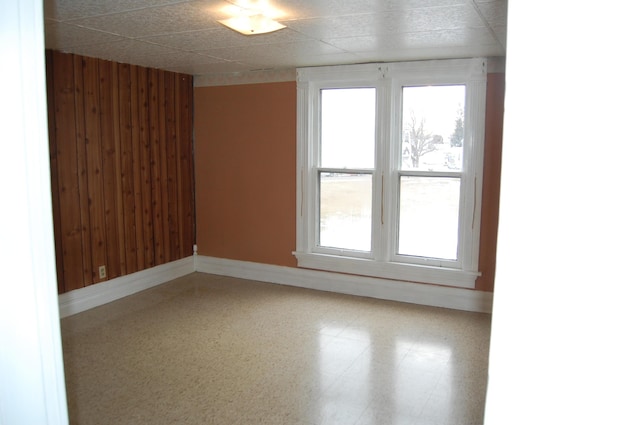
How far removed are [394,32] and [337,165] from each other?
6.34 ft

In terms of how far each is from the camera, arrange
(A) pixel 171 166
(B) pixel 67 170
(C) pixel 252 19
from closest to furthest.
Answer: (C) pixel 252 19 < (B) pixel 67 170 < (A) pixel 171 166

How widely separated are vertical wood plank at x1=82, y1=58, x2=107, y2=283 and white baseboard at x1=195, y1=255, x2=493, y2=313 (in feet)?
4.62

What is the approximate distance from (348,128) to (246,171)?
1268 mm

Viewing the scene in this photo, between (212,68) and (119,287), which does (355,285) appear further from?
(212,68)

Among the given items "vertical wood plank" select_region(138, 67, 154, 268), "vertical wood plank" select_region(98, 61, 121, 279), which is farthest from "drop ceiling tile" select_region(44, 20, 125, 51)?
"vertical wood plank" select_region(138, 67, 154, 268)

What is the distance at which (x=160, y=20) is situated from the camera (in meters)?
2.98

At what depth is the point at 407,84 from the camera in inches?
180

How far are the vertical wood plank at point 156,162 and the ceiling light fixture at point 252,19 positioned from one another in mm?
2353

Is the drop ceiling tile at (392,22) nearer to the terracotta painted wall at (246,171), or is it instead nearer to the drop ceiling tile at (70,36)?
the drop ceiling tile at (70,36)

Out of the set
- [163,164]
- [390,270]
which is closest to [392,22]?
[390,270]

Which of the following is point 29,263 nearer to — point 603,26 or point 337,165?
point 603,26

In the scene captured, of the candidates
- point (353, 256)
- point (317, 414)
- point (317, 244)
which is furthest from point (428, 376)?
point (317, 244)

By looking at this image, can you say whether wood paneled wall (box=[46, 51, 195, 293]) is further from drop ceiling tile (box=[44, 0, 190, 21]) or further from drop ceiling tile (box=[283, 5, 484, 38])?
drop ceiling tile (box=[283, 5, 484, 38])

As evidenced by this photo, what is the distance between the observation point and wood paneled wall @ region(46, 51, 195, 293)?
13.7 ft
